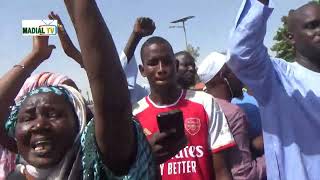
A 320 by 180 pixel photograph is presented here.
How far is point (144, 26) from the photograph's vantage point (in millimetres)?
3742

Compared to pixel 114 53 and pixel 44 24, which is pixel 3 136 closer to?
pixel 44 24

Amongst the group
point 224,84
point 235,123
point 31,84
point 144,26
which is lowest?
point 235,123

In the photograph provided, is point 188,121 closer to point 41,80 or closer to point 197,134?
point 197,134

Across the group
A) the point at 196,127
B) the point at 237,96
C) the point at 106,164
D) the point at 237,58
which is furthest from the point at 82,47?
the point at 237,96

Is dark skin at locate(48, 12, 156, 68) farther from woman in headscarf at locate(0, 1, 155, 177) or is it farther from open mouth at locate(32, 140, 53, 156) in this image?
open mouth at locate(32, 140, 53, 156)

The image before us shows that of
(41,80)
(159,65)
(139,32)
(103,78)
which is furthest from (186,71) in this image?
(103,78)

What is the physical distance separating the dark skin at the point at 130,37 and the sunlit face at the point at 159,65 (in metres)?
0.35

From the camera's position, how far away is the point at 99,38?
1391mm

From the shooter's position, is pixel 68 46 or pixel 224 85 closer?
pixel 68 46

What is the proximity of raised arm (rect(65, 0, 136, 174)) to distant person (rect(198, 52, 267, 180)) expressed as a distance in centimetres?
181

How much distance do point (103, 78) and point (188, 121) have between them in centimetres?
174

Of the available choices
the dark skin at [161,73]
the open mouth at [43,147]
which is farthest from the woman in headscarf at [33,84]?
the open mouth at [43,147]

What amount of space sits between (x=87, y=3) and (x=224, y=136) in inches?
73.6

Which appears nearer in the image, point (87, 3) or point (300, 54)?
point (87, 3)
